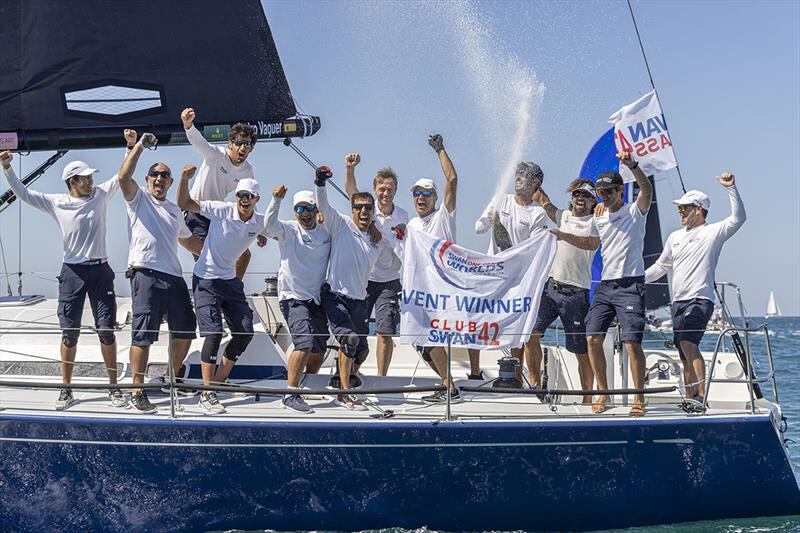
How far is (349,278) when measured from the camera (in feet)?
25.3

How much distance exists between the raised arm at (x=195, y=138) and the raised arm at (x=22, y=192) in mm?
1188

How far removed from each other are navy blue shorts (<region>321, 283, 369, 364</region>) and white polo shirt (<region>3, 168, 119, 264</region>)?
172 cm

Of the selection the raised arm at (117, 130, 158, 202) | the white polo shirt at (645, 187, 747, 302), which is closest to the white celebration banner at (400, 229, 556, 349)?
the white polo shirt at (645, 187, 747, 302)

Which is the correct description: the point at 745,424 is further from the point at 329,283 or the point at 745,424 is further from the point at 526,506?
the point at 329,283

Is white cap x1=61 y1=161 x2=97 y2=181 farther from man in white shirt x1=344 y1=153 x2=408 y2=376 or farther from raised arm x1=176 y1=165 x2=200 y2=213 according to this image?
man in white shirt x1=344 y1=153 x2=408 y2=376

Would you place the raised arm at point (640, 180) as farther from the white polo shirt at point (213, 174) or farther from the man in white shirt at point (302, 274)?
the white polo shirt at point (213, 174)

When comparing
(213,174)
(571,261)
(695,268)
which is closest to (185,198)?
(213,174)

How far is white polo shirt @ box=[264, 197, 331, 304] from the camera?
7672 mm

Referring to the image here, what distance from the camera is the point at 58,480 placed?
704 cm

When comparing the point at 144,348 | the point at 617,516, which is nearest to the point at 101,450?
the point at 144,348

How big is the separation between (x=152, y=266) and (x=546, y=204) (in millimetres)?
3000

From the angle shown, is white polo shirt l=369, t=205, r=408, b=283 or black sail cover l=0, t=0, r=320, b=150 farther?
black sail cover l=0, t=0, r=320, b=150

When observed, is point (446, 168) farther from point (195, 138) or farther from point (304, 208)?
point (195, 138)

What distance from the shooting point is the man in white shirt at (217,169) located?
8188 millimetres
